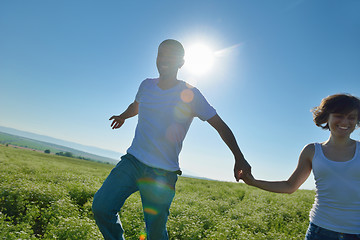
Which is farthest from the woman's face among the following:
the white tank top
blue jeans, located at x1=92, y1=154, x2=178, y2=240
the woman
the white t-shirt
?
blue jeans, located at x1=92, y1=154, x2=178, y2=240

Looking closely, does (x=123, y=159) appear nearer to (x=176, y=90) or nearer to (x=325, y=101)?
(x=176, y=90)

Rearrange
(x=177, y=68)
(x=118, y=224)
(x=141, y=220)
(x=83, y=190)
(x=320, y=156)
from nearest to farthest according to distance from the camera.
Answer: (x=320, y=156)
(x=118, y=224)
(x=177, y=68)
(x=141, y=220)
(x=83, y=190)

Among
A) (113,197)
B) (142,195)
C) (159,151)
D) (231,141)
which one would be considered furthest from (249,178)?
(113,197)

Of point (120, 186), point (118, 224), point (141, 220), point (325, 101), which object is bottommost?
point (141, 220)

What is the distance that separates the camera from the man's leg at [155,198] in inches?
99.7

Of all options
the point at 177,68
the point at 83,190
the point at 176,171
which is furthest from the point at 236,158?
the point at 83,190

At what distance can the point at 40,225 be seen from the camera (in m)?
5.96

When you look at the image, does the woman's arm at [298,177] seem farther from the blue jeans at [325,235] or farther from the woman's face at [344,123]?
the blue jeans at [325,235]

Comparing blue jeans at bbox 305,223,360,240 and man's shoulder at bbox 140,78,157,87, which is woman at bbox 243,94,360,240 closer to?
blue jeans at bbox 305,223,360,240

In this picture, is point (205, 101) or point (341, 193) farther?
point (205, 101)

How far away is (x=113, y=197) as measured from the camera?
2.47 meters

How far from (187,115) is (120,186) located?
1.05 metres

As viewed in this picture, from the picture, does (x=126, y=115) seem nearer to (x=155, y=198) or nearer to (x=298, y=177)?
(x=155, y=198)

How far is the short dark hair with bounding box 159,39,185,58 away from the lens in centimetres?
293
